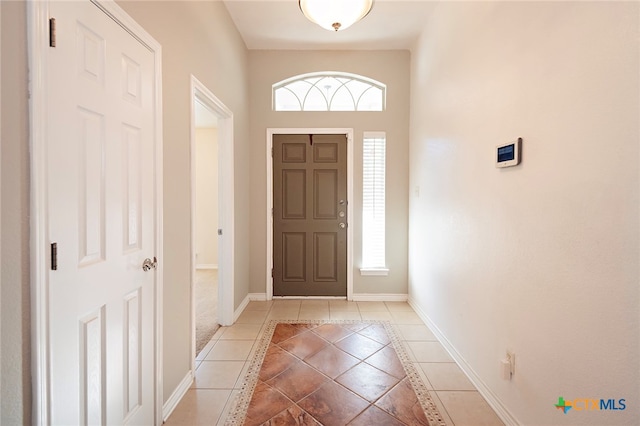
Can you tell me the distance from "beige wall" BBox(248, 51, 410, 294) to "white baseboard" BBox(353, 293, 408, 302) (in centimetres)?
28

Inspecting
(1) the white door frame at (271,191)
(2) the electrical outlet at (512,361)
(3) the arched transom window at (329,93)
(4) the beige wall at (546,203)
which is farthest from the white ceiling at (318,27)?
(2) the electrical outlet at (512,361)

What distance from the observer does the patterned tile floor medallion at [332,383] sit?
1732mm

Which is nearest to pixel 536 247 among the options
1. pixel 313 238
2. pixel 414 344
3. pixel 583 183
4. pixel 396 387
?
pixel 583 183

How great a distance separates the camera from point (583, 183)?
3.92 ft

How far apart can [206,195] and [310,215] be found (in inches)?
107

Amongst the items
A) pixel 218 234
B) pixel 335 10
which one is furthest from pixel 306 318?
pixel 335 10

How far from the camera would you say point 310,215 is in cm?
376

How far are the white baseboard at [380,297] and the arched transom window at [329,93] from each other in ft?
7.71

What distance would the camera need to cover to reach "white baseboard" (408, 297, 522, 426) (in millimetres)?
1679

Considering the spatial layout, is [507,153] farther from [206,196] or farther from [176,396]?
[206,196]

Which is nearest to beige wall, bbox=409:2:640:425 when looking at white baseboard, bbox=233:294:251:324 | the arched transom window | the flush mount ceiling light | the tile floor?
the tile floor

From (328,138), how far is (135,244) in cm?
270

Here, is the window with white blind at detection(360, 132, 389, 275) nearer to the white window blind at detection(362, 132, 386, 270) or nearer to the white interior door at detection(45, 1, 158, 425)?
the white window blind at detection(362, 132, 386, 270)

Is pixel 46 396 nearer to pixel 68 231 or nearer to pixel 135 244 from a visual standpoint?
pixel 68 231
